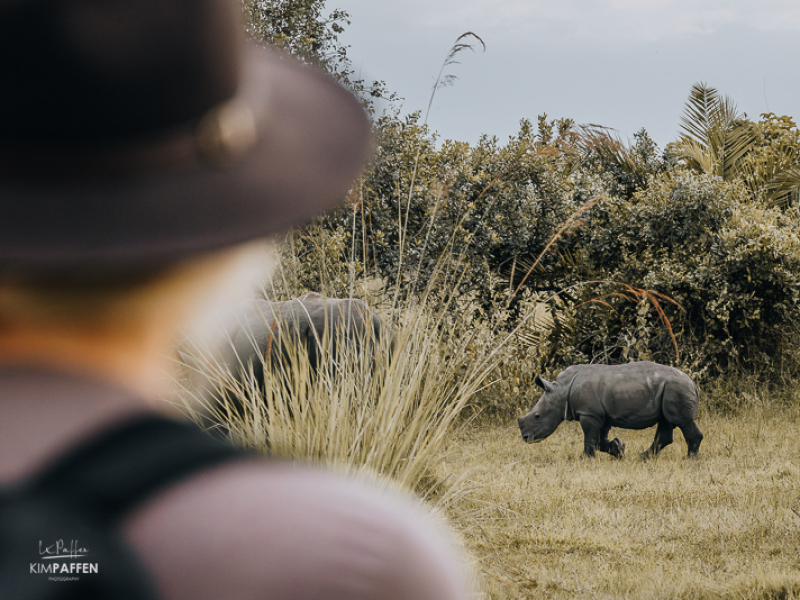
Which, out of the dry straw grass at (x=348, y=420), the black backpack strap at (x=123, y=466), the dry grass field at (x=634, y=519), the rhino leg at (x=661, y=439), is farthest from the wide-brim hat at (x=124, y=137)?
the rhino leg at (x=661, y=439)

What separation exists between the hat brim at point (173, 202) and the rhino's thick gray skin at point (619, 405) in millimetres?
6685

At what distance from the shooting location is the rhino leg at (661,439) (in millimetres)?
7176

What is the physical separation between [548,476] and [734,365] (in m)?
4.44

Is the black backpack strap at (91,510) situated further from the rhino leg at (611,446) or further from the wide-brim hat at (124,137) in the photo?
the rhino leg at (611,446)

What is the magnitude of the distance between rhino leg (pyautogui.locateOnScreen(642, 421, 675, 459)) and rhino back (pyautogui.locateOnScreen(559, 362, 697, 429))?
0.13m

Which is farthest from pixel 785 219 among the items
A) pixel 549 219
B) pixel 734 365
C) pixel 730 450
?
pixel 730 450

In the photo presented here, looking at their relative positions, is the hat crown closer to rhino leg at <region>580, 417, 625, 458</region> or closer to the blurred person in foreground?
the blurred person in foreground

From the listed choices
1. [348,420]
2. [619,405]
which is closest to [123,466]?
[348,420]

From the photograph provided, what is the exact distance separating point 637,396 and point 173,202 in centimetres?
690

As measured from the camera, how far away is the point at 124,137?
0.61m

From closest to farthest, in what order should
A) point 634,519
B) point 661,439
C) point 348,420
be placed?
1. point 348,420
2. point 634,519
3. point 661,439

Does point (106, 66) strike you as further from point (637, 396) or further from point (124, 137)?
point (637, 396)

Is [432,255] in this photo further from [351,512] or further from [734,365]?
[351,512]
